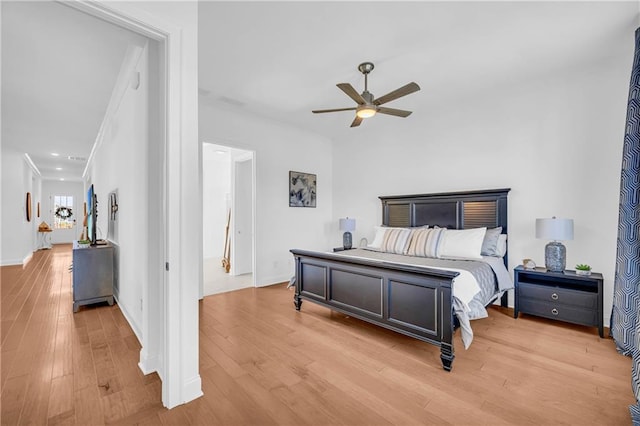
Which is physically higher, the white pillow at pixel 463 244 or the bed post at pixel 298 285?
the white pillow at pixel 463 244

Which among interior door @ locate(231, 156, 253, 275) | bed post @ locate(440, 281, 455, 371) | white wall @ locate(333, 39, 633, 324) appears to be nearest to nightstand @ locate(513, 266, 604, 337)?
A: white wall @ locate(333, 39, 633, 324)

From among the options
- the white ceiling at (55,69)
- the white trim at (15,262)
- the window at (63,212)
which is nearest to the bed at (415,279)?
the white ceiling at (55,69)

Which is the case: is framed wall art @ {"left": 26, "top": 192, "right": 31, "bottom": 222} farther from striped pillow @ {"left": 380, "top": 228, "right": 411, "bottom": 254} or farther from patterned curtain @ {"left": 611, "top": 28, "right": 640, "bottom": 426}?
patterned curtain @ {"left": 611, "top": 28, "right": 640, "bottom": 426}

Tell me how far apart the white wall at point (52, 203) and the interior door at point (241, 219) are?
9.92m

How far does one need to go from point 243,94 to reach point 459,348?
13.5 ft

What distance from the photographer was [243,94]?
13.3ft

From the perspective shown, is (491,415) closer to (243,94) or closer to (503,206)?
(503,206)

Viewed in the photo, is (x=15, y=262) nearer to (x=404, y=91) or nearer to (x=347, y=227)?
(x=347, y=227)

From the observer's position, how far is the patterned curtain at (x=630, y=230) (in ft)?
7.93

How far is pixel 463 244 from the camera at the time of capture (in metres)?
3.59

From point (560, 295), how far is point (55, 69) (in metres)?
6.12

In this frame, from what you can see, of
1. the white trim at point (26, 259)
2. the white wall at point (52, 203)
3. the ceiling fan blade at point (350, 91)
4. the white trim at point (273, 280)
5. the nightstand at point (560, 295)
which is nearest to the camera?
the ceiling fan blade at point (350, 91)

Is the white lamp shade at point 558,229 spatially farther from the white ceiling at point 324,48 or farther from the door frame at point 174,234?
the door frame at point 174,234

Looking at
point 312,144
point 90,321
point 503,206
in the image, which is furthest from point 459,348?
point 312,144
